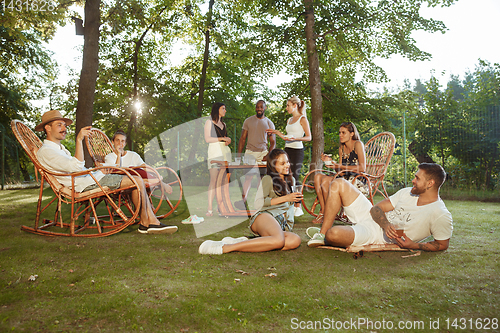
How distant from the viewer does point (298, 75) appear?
10.2m

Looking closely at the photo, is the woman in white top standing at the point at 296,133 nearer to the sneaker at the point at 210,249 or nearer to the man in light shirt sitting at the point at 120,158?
the man in light shirt sitting at the point at 120,158

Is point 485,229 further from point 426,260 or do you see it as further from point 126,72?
point 126,72

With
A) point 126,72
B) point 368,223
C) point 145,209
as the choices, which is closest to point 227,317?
point 368,223

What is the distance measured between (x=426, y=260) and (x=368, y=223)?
0.52 meters

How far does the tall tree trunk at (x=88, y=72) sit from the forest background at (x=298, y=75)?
0.06 ft

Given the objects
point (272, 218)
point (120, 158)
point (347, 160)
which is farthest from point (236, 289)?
point (120, 158)

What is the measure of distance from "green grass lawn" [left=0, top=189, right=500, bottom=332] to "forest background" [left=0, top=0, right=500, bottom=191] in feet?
12.8

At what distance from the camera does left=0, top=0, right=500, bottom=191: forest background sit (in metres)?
7.72

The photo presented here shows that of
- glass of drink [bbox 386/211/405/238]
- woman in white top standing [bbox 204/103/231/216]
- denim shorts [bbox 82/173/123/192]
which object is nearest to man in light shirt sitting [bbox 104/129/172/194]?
woman in white top standing [bbox 204/103/231/216]

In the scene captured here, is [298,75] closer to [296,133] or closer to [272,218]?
[296,133]

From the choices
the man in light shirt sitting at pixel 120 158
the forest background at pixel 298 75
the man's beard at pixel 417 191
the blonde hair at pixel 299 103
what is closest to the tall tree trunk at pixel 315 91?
the forest background at pixel 298 75

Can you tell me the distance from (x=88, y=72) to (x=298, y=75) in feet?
20.8

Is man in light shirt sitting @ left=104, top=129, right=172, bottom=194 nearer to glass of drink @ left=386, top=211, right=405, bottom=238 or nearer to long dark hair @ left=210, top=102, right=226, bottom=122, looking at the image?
long dark hair @ left=210, top=102, right=226, bottom=122

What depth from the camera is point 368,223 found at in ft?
9.23
